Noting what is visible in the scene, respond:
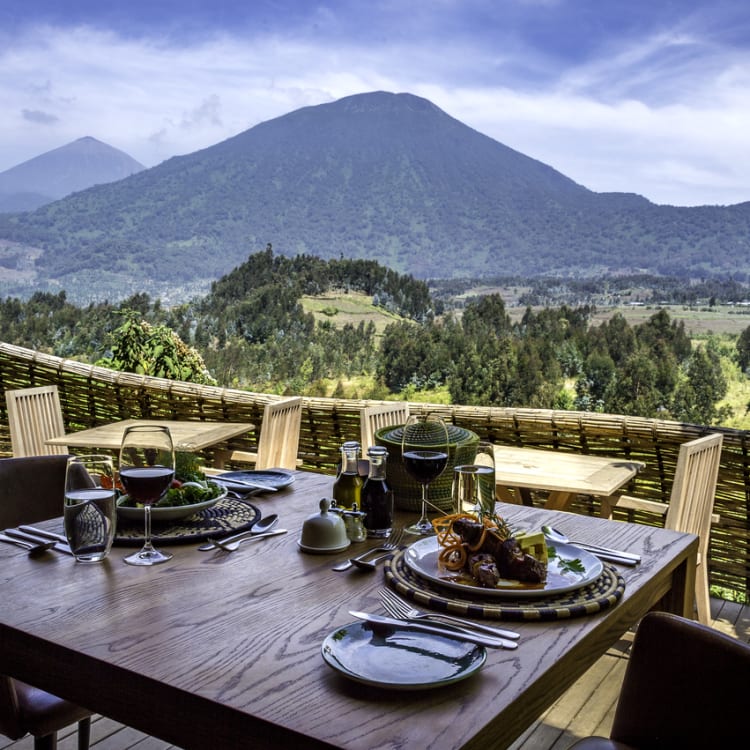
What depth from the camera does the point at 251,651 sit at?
1103mm

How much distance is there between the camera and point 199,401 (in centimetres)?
424

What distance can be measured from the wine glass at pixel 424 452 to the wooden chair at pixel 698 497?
114 centimetres

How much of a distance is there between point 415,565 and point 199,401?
3014 millimetres

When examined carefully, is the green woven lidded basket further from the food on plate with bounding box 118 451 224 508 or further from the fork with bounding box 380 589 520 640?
the fork with bounding box 380 589 520 640

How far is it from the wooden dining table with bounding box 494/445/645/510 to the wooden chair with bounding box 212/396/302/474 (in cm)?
92

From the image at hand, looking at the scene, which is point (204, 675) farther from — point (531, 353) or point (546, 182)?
point (546, 182)

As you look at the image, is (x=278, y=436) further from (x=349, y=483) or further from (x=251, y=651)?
(x=251, y=651)

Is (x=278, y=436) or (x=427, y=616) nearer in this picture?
(x=427, y=616)

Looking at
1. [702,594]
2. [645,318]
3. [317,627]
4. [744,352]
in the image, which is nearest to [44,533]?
[317,627]

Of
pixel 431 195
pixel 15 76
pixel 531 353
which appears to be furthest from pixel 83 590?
pixel 15 76

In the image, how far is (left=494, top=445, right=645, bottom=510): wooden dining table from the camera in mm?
2859

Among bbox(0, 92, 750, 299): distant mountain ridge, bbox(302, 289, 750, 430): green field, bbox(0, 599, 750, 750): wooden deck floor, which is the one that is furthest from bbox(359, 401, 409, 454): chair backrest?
bbox(0, 92, 750, 299): distant mountain ridge

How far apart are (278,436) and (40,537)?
1936 mm

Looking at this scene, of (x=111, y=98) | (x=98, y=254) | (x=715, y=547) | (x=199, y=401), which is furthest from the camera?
(x=111, y=98)
